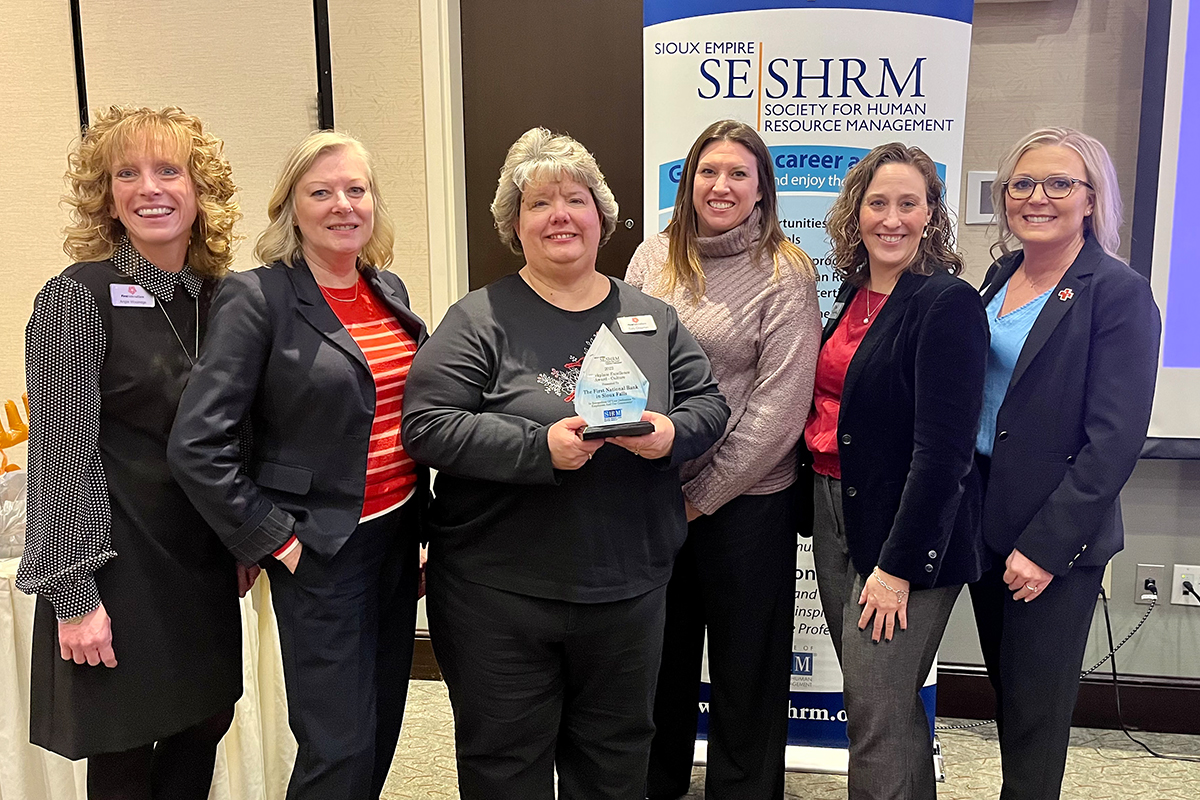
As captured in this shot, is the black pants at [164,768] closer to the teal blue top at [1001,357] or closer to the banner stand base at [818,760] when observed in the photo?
the banner stand base at [818,760]

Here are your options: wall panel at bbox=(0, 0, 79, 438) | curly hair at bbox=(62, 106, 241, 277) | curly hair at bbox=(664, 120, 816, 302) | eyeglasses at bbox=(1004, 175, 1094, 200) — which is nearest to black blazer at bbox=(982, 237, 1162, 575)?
eyeglasses at bbox=(1004, 175, 1094, 200)

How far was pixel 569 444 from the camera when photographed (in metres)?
1.45

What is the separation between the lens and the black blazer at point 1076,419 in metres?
Answer: 1.63

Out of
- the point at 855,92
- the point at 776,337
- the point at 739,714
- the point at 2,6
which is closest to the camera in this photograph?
the point at 776,337

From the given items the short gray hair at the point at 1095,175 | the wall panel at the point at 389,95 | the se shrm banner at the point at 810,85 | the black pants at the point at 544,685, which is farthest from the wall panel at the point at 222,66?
the short gray hair at the point at 1095,175

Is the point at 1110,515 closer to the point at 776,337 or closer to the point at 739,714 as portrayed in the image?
the point at 776,337

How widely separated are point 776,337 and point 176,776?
1554 mm

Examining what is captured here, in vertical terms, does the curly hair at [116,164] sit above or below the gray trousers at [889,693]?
above

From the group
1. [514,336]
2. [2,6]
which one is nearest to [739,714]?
[514,336]

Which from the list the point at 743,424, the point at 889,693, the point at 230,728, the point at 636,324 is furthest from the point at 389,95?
the point at 889,693

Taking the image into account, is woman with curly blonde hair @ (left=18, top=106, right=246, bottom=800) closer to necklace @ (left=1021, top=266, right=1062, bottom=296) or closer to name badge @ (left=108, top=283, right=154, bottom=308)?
name badge @ (left=108, top=283, right=154, bottom=308)

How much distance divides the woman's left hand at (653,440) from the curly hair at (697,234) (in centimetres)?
47

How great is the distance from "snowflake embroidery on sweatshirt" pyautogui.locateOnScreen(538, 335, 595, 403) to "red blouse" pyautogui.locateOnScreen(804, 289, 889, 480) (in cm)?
59

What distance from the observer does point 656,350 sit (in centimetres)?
165
